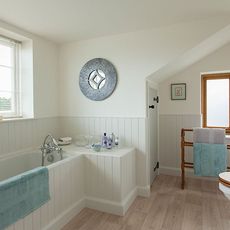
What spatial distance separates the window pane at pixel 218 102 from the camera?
3.29m

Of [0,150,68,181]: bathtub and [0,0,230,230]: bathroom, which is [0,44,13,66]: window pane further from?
[0,150,68,181]: bathtub

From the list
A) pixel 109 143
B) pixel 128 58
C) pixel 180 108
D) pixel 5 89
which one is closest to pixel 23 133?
pixel 5 89

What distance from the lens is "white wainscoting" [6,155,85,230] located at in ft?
5.64

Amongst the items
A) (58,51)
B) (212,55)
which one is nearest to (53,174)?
(58,51)

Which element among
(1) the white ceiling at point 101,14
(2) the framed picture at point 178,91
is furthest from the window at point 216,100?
(1) the white ceiling at point 101,14

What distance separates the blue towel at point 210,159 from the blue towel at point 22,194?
2012mm

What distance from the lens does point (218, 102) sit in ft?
11.0

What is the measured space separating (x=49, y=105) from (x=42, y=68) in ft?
1.80

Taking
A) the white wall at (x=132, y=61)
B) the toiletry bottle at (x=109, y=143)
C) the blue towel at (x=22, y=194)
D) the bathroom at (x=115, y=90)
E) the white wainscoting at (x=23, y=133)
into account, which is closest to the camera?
the blue towel at (x=22, y=194)

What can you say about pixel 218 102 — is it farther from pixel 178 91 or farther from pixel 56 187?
pixel 56 187

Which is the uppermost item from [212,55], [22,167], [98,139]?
[212,55]

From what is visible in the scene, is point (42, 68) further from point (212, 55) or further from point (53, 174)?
point (212, 55)

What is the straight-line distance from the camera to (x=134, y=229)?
6.52ft

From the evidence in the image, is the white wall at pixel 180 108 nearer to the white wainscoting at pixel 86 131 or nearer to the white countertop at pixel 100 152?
the white wainscoting at pixel 86 131
